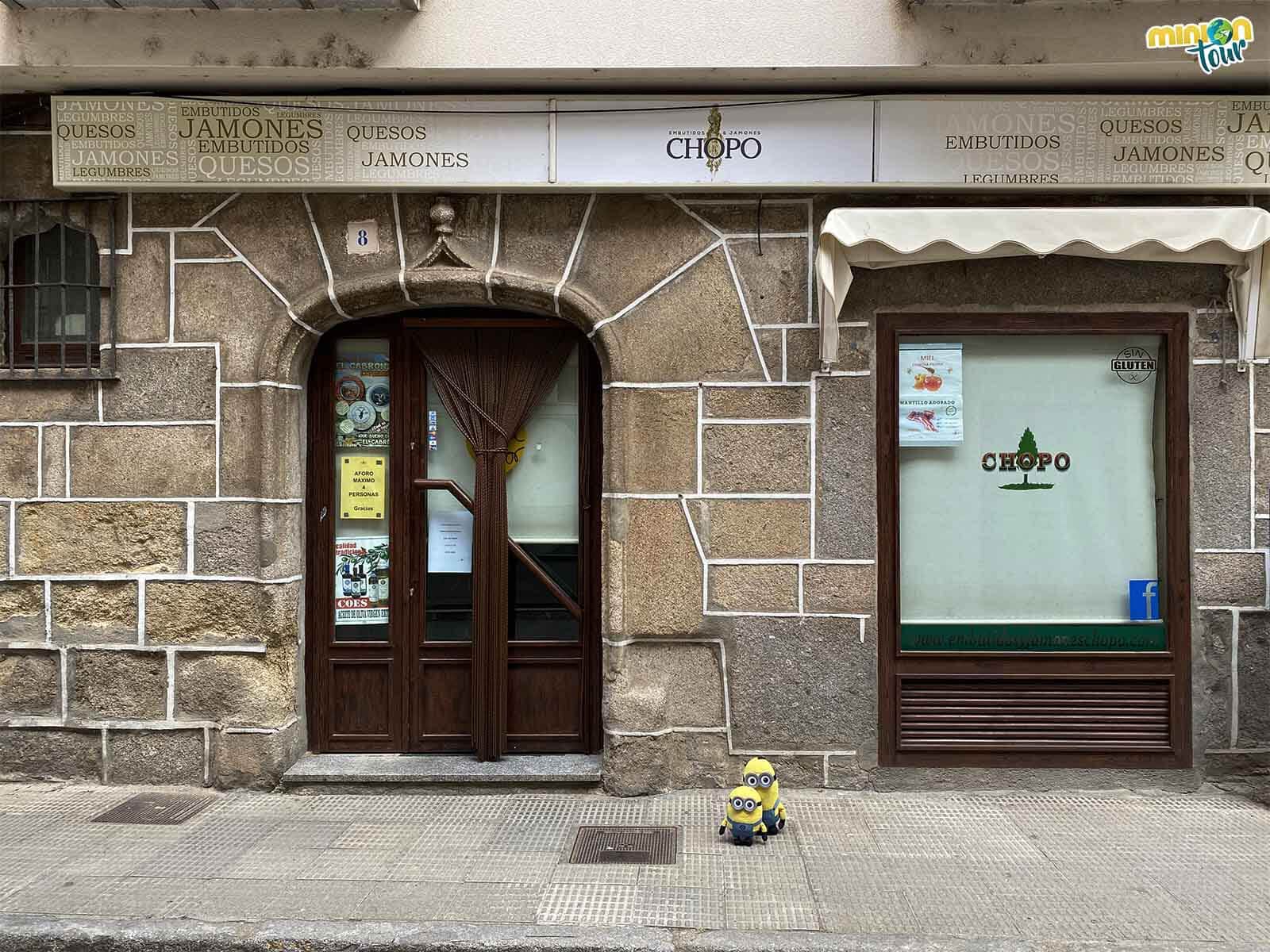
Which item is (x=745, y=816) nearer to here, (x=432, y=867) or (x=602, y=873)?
(x=602, y=873)

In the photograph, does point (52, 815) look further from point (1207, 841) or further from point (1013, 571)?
point (1207, 841)

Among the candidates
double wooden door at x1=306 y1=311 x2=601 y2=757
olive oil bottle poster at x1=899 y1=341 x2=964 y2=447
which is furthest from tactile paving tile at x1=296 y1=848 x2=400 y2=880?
olive oil bottle poster at x1=899 y1=341 x2=964 y2=447

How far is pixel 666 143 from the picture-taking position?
216 inches

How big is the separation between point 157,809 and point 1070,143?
6497 mm

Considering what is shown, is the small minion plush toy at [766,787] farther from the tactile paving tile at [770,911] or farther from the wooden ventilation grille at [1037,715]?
the wooden ventilation grille at [1037,715]

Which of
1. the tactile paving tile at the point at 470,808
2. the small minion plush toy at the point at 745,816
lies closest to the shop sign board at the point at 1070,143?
the small minion plush toy at the point at 745,816

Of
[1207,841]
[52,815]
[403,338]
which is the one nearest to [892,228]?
[403,338]

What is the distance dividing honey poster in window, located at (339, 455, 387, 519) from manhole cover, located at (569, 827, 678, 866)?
2414mm

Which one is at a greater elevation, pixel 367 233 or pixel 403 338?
pixel 367 233

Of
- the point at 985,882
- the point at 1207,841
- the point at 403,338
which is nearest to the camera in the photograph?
the point at 985,882

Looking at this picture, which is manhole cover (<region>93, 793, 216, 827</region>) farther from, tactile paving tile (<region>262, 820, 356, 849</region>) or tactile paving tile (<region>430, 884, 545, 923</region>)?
tactile paving tile (<region>430, 884, 545, 923</region>)

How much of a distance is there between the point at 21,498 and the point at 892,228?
538 centimetres

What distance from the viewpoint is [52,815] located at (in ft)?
17.0

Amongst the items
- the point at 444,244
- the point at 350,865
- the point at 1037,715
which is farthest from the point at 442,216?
the point at 1037,715
